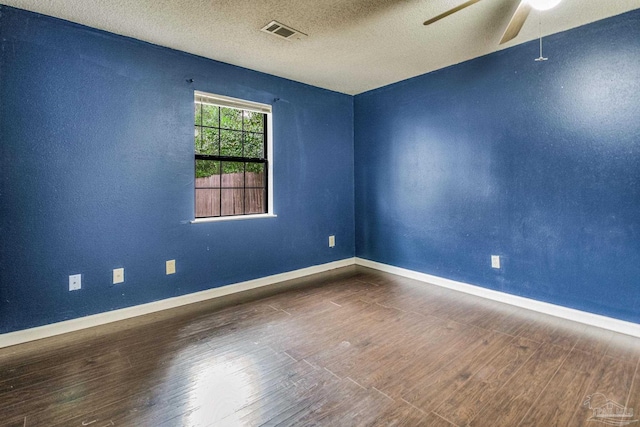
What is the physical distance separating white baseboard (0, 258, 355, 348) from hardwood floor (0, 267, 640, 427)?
107 millimetres

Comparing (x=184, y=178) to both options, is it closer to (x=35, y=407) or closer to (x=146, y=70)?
(x=146, y=70)

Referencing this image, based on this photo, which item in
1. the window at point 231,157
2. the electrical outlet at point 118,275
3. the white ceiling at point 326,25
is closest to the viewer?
the white ceiling at point 326,25

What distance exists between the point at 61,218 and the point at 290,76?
8.81 ft

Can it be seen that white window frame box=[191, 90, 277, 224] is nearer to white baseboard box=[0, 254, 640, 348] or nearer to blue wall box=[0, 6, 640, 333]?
blue wall box=[0, 6, 640, 333]

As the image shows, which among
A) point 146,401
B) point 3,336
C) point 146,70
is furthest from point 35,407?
→ point 146,70

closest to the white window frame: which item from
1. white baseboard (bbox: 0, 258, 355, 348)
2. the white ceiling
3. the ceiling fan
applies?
the white ceiling

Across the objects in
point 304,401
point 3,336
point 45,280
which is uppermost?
point 45,280

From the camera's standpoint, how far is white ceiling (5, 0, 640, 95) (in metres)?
2.28

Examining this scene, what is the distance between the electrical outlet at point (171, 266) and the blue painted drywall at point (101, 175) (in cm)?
5

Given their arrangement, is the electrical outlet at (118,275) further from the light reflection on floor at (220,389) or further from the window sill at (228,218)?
the light reflection on floor at (220,389)

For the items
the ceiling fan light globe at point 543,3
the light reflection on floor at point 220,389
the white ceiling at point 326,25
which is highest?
the white ceiling at point 326,25

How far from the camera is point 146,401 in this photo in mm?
1703

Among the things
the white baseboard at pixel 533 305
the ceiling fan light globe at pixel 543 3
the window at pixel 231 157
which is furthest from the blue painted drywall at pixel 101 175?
the ceiling fan light globe at pixel 543 3

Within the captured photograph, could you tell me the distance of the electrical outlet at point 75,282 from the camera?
257 cm
